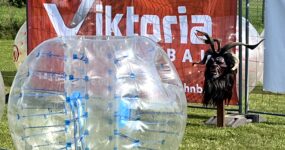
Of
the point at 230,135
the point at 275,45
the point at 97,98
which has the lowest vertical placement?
the point at 230,135

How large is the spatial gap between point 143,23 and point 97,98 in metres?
4.69

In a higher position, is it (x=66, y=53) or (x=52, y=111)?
(x=66, y=53)

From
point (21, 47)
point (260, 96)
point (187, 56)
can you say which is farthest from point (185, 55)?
point (21, 47)

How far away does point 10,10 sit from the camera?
2748 centimetres

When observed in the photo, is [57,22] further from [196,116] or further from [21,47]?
[196,116]

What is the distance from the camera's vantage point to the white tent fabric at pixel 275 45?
7578 millimetres

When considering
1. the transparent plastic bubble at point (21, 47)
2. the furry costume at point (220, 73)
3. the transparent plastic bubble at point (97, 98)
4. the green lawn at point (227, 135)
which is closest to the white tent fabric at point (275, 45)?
the furry costume at point (220, 73)

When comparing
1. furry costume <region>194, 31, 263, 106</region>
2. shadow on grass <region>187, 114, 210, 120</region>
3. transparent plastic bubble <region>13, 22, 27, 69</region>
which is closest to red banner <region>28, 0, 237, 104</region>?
shadow on grass <region>187, 114, 210, 120</region>

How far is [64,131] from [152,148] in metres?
0.59

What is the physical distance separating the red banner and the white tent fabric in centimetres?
65

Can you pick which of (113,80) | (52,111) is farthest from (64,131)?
(113,80)

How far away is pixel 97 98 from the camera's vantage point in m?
4.24

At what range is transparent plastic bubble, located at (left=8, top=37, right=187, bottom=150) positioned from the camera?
4.25m

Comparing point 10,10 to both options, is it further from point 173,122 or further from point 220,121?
point 173,122
